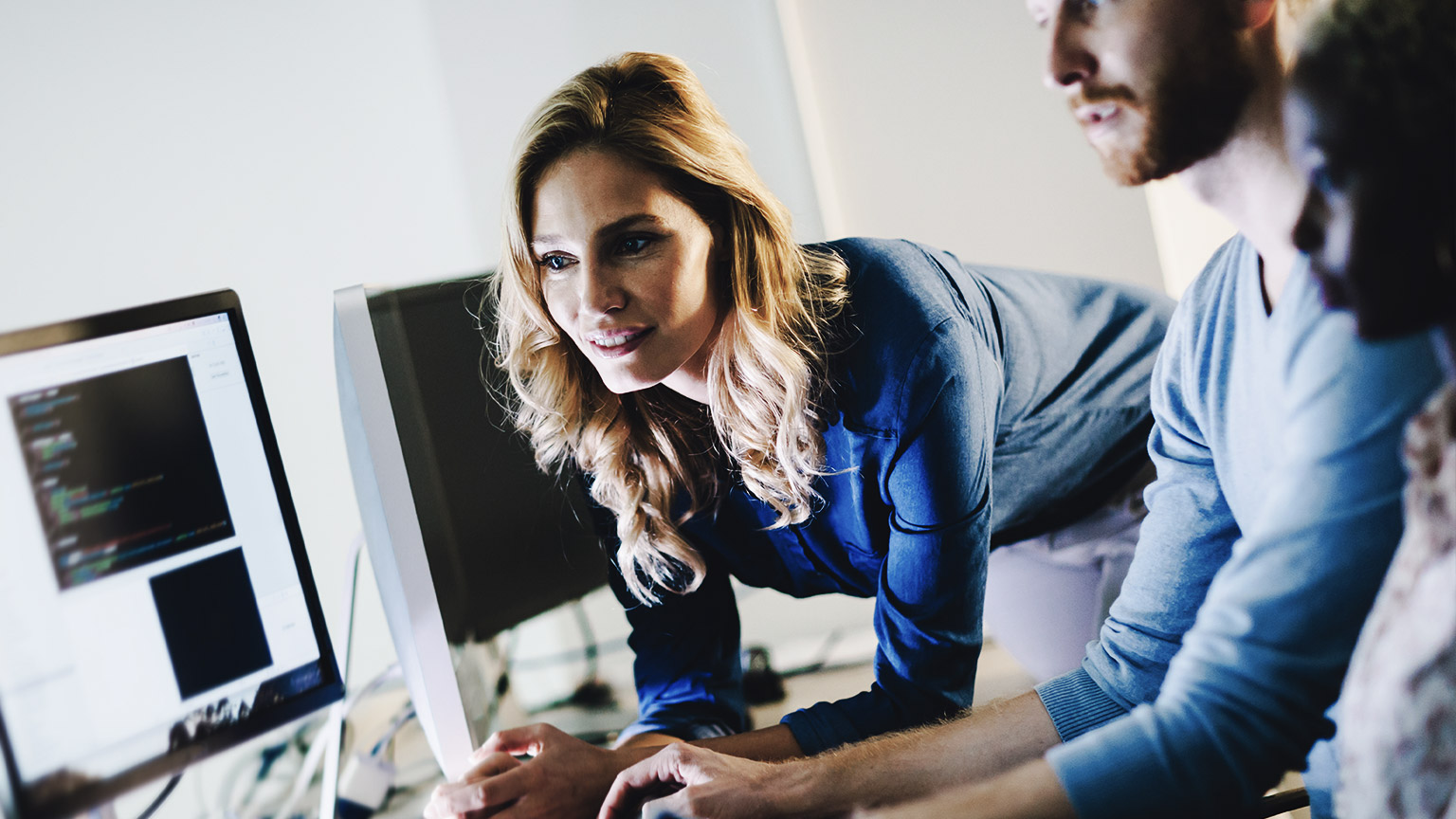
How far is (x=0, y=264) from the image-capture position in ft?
4.07

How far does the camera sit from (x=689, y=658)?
97cm

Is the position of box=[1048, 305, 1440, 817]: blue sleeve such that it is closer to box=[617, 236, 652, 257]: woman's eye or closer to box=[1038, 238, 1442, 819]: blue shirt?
box=[1038, 238, 1442, 819]: blue shirt

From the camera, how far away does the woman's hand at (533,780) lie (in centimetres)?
77

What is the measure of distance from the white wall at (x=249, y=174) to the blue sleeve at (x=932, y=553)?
39.6 inches

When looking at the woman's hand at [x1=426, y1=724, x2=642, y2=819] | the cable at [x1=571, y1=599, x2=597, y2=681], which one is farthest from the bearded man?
the cable at [x1=571, y1=599, x2=597, y2=681]

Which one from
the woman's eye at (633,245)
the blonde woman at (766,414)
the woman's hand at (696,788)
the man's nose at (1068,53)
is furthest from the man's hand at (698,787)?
the man's nose at (1068,53)

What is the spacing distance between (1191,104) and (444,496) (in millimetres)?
817

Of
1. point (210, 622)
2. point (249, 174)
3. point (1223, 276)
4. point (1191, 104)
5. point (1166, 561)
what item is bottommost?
point (1166, 561)

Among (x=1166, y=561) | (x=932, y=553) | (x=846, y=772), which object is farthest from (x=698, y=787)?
(x=1166, y=561)

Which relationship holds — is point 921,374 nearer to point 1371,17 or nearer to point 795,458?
point 795,458

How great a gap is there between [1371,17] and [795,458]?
22.0 inches

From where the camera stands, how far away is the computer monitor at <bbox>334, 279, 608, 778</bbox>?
32.7 inches

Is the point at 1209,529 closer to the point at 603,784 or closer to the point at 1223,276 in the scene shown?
the point at 1223,276

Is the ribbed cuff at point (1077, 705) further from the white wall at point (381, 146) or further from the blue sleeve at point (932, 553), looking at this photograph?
the white wall at point (381, 146)
